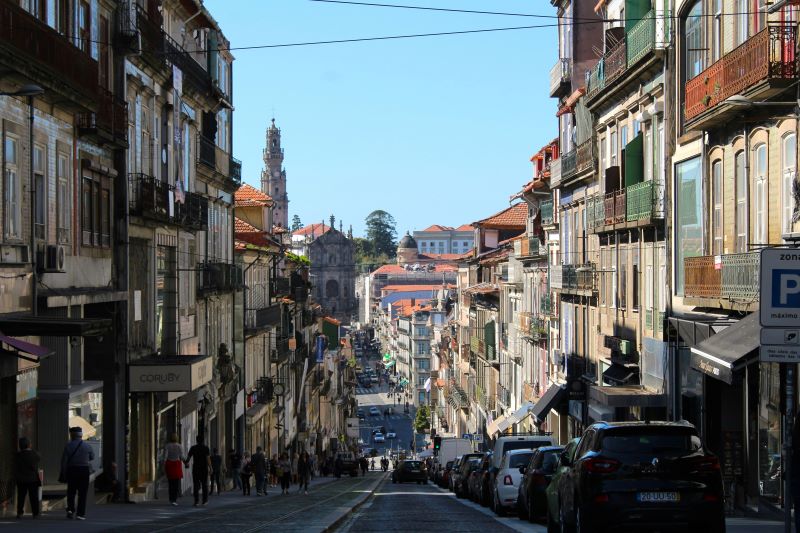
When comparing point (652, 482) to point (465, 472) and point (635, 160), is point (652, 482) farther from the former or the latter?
point (465, 472)

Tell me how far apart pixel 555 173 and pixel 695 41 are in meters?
19.5

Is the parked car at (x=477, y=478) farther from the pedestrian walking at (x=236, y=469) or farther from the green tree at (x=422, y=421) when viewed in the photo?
the green tree at (x=422, y=421)

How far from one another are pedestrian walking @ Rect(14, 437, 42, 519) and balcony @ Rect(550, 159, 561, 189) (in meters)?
28.7

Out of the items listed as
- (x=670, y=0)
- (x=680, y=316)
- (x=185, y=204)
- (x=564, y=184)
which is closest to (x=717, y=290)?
(x=680, y=316)

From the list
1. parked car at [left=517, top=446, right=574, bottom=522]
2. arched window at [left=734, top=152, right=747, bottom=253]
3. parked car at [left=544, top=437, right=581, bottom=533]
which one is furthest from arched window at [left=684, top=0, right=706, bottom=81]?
parked car at [left=544, top=437, right=581, bottom=533]

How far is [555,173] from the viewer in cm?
4631

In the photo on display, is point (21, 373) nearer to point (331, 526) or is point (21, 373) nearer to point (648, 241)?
point (331, 526)

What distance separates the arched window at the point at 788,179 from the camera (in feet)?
64.9

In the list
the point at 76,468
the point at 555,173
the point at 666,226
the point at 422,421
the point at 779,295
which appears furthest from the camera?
the point at 422,421

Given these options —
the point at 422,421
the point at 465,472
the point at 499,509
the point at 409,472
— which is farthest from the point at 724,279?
the point at 422,421

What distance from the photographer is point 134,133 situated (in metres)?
29.7

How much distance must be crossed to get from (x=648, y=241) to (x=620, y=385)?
434 cm

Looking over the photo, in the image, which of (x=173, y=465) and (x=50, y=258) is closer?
(x=50, y=258)

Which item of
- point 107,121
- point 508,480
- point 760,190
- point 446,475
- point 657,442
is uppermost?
point 107,121
